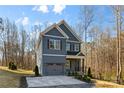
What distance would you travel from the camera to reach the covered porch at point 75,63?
8.55 meters

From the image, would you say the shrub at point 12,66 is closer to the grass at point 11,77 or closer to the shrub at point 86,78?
the grass at point 11,77

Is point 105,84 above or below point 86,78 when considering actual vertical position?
below

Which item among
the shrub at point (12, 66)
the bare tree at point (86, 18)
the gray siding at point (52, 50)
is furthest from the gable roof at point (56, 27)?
the shrub at point (12, 66)

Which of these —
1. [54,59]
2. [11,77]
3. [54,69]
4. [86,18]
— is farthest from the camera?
[54,59]

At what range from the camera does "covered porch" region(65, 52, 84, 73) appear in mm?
8547

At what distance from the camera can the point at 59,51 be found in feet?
28.8

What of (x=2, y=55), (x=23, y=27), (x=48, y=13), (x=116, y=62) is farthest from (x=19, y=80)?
(x=116, y=62)

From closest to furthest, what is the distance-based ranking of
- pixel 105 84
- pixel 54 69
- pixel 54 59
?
pixel 105 84 → pixel 54 69 → pixel 54 59

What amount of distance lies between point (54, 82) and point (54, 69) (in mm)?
467

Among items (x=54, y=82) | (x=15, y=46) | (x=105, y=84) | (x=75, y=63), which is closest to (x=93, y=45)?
(x=75, y=63)

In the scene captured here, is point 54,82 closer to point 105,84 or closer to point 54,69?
point 54,69

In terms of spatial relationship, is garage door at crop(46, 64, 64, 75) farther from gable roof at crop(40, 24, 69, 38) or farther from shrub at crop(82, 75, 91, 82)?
gable roof at crop(40, 24, 69, 38)

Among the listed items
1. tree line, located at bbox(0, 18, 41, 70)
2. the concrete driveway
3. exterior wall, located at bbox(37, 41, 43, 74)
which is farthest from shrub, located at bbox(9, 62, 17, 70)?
exterior wall, located at bbox(37, 41, 43, 74)
